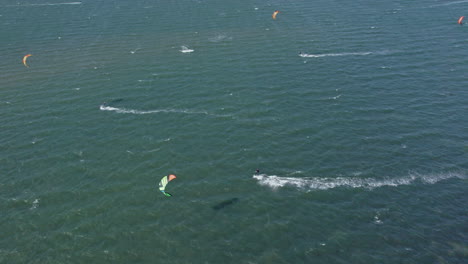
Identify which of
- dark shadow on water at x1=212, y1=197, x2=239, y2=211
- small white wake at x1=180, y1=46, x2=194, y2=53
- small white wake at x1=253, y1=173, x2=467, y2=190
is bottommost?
dark shadow on water at x1=212, y1=197, x2=239, y2=211

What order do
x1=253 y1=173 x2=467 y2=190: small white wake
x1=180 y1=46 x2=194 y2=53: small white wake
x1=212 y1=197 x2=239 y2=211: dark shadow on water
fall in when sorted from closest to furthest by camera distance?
1. x1=212 y1=197 x2=239 y2=211: dark shadow on water
2. x1=253 y1=173 x2=467 y2=190: small white wake
3. x1=180 y1=46 x2=194 y2=53: small white wake

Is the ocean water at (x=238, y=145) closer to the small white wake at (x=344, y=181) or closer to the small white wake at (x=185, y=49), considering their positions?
the small white wake at (x=344, y=181)

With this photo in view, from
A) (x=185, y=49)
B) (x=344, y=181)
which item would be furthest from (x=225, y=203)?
(x=185, y=49)

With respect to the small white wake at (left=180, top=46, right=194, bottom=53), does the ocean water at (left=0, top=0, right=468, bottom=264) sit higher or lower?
lower

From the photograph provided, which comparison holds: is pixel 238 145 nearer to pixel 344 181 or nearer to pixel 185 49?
pixel 344 181

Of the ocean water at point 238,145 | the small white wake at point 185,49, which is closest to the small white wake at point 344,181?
the ocean water at point 238,145

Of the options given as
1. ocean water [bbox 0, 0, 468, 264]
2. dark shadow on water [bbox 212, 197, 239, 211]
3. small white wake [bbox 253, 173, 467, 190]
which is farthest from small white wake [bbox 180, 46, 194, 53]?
dark shadow on water [bbox 212, 197, 239, 211]

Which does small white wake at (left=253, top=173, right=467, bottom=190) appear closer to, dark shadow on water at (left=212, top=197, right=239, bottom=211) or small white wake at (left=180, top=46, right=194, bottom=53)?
dark shadow on water at (left=212, top=197, right=239, bottom=211)

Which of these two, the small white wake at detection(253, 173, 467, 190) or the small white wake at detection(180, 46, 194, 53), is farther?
the small white wake at detection(180, 46, 194, 53)
